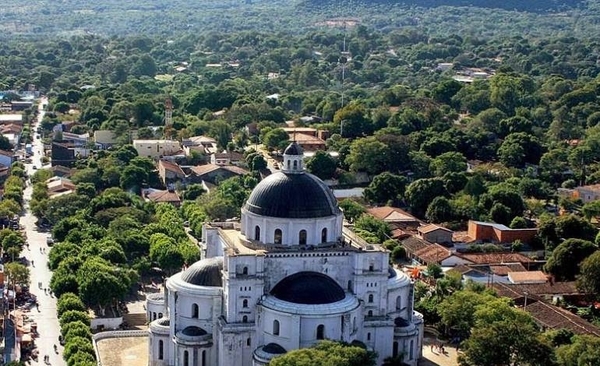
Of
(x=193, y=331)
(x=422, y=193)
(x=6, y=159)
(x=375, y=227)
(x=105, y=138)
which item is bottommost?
(x=6, y=159)

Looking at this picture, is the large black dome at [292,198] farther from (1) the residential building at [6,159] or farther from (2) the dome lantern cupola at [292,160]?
(1) the residential building at [6,159]

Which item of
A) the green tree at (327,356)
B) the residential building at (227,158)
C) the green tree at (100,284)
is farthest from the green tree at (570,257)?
the residential building at (227,158)

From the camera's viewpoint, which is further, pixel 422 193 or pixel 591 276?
pixel 422 193

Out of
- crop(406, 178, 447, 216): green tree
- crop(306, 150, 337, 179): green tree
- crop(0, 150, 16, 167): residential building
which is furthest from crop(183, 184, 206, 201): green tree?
crop(0, 150, 16, 167): residential building

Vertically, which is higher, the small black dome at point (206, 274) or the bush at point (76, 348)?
the small black dome at point (206, 274)

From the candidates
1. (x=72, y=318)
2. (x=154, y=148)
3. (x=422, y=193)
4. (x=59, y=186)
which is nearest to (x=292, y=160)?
(x=72, y=318)

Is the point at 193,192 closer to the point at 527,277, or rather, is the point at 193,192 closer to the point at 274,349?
the point at 527,277

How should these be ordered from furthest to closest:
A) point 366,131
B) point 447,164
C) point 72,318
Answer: point 366,131 → point 447,164 → point 72,318

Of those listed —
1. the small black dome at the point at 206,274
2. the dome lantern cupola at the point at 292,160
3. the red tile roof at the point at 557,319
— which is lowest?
the red tile roof at the point at 557,319

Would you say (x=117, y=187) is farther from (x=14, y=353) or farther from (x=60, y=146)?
(x=14, y=353)
